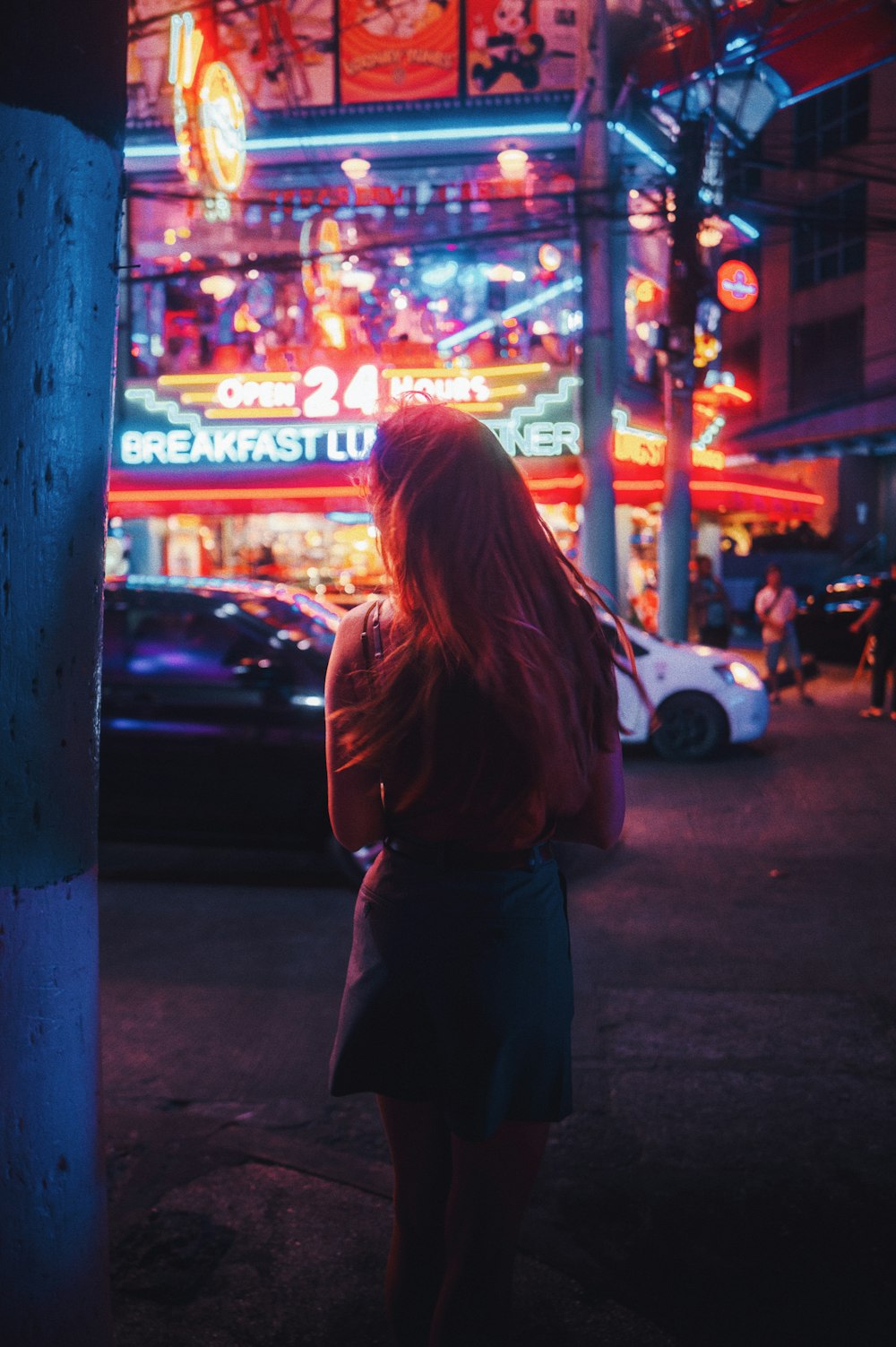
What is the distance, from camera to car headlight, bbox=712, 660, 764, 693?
35.9 ft

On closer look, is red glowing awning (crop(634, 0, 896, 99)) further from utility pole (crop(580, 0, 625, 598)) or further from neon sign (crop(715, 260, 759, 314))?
neon sign (crop(715, 260, 759, 314))

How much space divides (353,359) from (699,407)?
667 centimetres

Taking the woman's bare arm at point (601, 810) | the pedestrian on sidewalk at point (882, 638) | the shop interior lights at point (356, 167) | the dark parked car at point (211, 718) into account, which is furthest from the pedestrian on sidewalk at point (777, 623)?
the woman's bare arm at point (601, 810)

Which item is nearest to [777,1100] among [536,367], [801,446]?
[536,367]

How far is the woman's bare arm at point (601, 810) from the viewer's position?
2008 mm

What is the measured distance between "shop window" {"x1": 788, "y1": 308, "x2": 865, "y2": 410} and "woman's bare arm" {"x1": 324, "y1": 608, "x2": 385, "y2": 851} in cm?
3527

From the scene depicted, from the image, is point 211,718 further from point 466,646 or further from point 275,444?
point 275,444

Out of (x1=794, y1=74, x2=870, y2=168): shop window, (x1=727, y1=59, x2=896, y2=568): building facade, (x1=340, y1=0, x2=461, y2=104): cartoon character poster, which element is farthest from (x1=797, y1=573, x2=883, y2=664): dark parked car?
(x1=794, y1=74, x2=870, y2=168): shop window

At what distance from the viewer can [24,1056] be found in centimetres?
199

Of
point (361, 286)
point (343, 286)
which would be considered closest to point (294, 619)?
point (343, 286)

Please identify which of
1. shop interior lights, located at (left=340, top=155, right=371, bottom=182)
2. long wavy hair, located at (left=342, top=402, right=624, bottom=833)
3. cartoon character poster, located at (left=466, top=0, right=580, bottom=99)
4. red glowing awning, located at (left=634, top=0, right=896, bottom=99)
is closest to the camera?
long wavy hair, located at (left=342, top=402, right=624, bottom=833)

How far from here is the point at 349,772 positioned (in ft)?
6.28

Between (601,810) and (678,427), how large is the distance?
13177 millimetres

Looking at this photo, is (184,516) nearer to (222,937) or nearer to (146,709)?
(146,709)
